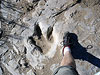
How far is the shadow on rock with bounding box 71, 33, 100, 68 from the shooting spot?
16.0 feet

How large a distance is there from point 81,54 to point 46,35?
3.62 ft

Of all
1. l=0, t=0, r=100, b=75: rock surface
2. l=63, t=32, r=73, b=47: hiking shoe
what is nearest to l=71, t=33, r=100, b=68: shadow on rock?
l=0, t=0, r=100, b=75: rock surface

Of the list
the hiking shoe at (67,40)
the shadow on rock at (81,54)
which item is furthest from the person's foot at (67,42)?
the shadow on rock at (81,54)

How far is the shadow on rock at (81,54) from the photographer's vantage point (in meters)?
4.88

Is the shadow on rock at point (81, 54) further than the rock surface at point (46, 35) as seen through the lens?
No

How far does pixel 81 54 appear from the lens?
4.99 m

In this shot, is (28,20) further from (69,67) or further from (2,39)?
(69,67)

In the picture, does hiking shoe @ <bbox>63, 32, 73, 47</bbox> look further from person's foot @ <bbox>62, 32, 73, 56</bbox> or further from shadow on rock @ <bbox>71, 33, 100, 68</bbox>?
shadow on rock @ <bbox>71, 33, 100, 68</bbox>

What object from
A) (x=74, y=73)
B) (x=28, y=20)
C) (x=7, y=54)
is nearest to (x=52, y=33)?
(x=28, y=20)

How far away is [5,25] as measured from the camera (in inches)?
227

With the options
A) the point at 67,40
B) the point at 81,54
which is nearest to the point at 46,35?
the point at 67,40

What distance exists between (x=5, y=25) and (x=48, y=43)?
1412 mm

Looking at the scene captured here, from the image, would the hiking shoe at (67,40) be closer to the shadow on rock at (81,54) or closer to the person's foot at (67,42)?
the person's foot at (67,42)

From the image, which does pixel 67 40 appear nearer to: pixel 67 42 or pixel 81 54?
pixel 67 42
